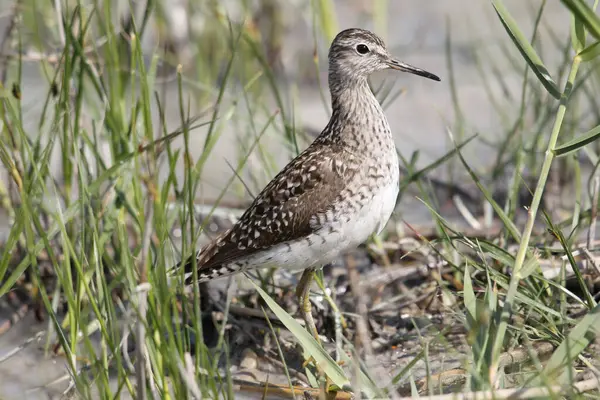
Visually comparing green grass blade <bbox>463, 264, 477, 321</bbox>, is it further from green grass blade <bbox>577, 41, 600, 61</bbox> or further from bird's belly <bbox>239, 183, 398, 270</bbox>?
bird's belly <bbox>239, 183, 398, 270</bbox>

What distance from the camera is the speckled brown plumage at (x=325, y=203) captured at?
4.62 m

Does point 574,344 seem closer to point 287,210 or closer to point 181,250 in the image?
point 181,250

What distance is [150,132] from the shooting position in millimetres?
3328

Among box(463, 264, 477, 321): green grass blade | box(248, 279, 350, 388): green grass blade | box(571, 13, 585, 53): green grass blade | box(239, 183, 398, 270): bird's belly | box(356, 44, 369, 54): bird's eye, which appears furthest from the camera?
box(356, 44, 369, 54): bird's eye

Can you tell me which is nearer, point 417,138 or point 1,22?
point 417,138

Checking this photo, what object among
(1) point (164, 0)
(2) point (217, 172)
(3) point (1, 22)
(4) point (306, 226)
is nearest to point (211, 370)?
(4) point (306, 226)

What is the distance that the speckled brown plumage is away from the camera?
4.62 meters

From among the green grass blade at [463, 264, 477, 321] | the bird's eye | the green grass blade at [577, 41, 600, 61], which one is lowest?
the green grass blade at [463, 264, 477, 321]

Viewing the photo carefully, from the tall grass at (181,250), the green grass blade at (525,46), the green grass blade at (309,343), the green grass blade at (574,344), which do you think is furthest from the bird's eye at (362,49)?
the green grass blade at (574,344)

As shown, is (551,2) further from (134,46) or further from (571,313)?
(134,46)

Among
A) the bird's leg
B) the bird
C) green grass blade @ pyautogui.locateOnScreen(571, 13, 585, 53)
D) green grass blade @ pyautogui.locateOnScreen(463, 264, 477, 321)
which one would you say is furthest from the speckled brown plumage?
green grass blade @ pyautogui.locateOnScreen(571, 13, 585, 53)

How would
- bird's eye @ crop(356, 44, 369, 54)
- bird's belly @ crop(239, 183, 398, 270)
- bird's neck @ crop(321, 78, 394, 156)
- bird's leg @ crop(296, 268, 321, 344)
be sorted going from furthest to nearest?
bird's eye @ crop(356, 44, 369, 54) → bird's leg @ crop(296, 268, 321, 344) → bird's neck @ crop(321, 78, 394, 156) → bird's belly @ crop(239, 183, 398, 270)

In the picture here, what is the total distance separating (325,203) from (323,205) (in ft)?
0.05

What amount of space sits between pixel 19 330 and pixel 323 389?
2.10 metres
